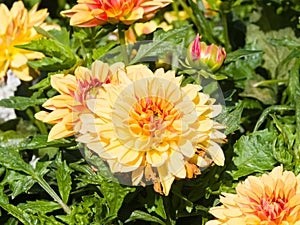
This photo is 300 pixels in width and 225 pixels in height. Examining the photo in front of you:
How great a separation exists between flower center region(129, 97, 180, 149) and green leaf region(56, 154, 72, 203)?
246 millimetres

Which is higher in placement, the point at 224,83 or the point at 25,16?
the point at 25,16

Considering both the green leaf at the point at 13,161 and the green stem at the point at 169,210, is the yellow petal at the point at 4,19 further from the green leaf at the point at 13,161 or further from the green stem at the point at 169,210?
the green stem at the point at 169,210

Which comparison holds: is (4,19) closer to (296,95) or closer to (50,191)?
(50,191)

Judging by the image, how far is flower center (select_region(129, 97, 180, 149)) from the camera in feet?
4.02

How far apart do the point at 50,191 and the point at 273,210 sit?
0.50 m

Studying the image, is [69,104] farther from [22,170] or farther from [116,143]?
[22,170]

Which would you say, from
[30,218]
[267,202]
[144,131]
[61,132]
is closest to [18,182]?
[30,218]

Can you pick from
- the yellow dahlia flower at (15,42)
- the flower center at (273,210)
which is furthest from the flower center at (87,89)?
the yellow dahlia flower at (15,42)

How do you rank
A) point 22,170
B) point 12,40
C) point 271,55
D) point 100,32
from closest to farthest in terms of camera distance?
1. point 22,170
2. point 100,32
3. point 12,40
4. point 271,55

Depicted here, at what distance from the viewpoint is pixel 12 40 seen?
1747 millimetres

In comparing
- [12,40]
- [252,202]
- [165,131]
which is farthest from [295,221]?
[12,40]

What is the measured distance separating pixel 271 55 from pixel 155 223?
2.40 ft

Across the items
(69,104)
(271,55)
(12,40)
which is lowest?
(271,55)

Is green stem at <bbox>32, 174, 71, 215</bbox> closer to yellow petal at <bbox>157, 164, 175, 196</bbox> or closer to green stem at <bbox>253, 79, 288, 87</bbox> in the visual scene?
yellow petal at <bbox>157, 164, 175, 196</bbox>
